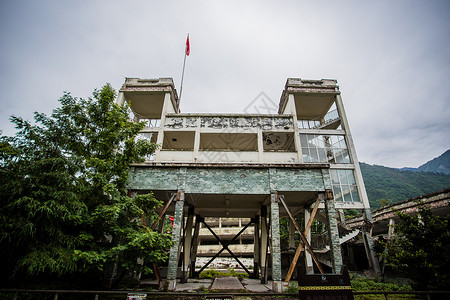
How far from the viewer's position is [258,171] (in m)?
10.8

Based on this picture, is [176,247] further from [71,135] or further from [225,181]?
[71,135]

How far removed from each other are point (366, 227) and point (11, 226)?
19831 millimetres

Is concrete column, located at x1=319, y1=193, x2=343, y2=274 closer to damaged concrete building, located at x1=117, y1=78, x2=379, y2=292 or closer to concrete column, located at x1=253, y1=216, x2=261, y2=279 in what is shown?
damaged concrete building, located at x1=117, y1=78, x2=379, y2=292

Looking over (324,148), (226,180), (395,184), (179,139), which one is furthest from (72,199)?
(395,184)

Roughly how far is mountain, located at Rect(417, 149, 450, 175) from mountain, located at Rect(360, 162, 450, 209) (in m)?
96.3

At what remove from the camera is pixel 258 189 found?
1054 cm

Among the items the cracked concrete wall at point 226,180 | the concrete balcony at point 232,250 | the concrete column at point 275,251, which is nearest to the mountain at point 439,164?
the concrete balcony at point 232,250

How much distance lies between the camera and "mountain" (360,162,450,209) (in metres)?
62.0

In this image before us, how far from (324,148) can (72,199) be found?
673 inches

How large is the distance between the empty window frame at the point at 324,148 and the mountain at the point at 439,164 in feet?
636

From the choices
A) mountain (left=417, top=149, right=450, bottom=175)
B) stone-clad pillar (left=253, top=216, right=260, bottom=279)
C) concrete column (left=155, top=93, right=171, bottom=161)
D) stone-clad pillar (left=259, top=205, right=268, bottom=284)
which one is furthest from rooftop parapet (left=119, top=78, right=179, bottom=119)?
mountain (left=417, top=149, right=450, bottom=175)

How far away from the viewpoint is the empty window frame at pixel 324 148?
17375 millimetres

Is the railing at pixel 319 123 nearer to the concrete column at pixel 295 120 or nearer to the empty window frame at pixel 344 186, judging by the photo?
the concrete column at pixel 295 120

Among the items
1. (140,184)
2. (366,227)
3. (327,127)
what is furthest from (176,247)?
(327,127)
